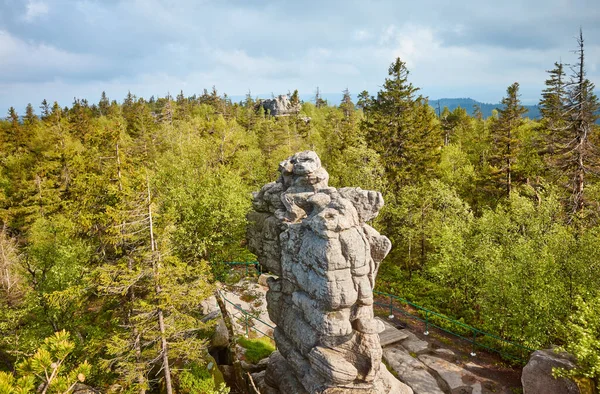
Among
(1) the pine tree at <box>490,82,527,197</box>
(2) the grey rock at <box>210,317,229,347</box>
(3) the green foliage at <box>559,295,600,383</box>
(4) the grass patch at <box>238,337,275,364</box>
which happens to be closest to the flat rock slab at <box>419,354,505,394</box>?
(3) the green foliage at <box>559,295,600,383</box>

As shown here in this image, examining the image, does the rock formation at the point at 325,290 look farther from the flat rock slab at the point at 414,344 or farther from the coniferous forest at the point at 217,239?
the flat rock slab at the point at 414,344

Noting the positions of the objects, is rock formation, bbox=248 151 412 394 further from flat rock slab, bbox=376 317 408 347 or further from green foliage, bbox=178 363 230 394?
flat rock slab, bbox=376 317 408 347

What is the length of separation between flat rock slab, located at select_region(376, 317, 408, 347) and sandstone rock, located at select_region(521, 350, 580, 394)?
596 cm

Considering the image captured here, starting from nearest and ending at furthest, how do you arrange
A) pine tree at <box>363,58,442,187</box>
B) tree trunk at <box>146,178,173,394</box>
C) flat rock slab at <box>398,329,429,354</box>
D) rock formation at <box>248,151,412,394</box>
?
rock formation at <box>248,151,412,394</box> < tree trunk at <box>146,178,173,394</box> < flat rock slab at <box>398,329,429,354</box> < pine tree at <box>363,58,442,187</box>

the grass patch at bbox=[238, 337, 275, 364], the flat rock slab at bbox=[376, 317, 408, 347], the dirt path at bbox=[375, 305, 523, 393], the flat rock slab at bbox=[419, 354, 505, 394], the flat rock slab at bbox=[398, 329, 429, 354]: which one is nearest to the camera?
the flat rock slab at bbox=[419, 354, 505, 394]

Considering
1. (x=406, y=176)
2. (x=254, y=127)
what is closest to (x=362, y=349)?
(x=406, y=176)

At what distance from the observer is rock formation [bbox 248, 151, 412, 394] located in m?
11.1

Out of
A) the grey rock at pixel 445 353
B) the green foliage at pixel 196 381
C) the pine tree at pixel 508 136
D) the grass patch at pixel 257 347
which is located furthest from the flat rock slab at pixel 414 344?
the pine tree at pixel 508 136

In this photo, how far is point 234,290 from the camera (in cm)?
2322

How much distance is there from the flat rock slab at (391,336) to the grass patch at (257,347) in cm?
595

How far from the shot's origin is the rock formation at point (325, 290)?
1115 centimetres

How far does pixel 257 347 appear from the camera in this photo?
17.7 metres

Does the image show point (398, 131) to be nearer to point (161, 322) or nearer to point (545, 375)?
point (545, 375)

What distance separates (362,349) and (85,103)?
99616mm
